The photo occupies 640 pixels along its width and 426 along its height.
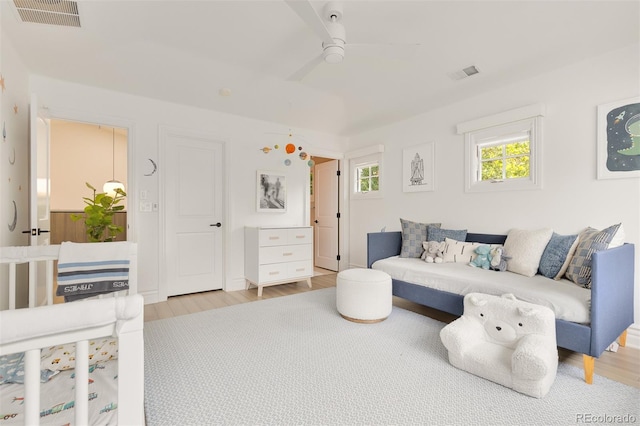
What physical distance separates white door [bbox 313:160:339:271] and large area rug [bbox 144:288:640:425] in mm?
2711

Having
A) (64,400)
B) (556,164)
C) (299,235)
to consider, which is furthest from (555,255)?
(64,400)

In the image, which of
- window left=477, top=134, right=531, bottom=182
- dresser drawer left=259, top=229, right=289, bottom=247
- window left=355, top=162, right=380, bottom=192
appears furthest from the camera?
window left=355, top=162, right=380, bottom=192

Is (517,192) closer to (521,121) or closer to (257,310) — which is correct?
(521,121)

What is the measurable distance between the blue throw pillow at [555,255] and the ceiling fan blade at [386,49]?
197cm

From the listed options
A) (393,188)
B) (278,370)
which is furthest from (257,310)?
(393,188)

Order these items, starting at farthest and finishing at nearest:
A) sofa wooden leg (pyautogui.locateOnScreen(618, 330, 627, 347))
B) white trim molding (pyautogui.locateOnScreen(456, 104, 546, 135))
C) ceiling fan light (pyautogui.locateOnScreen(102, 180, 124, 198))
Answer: ceiling fan light (pyautogui.locateOnScreen(102, 180, 124, 198))
white trim molding (pyautogui.locateOnScreen(456, 104, 546, 135))
sofa wooden leg (pyautogui.locateOnScreen(618, 330, 627, 347))

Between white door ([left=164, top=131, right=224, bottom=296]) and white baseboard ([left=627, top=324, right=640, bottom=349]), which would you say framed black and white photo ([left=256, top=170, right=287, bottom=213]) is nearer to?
white door ([left=164, top=131, right=224, bottom=296])

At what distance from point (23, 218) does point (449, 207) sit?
4362mm

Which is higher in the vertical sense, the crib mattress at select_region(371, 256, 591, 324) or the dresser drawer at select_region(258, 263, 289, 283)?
the crib mattress at select_region(371, 256, 591, 324)

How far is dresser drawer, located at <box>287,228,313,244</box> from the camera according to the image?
3988 mm

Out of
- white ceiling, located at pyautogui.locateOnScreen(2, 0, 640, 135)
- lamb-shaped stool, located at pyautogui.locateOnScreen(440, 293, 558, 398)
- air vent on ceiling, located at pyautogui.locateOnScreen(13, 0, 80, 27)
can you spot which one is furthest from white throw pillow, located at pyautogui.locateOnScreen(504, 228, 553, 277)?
air vent on ceiling, located at pyautogui.locateOnScreen(13, 0, 80, 27)

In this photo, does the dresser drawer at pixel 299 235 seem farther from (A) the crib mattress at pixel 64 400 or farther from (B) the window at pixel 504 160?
(A) the crib mattress at pixel 64 400

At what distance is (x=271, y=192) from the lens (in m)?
4.33

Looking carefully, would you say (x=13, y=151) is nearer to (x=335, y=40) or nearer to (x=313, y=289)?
(x=335, y=40)
